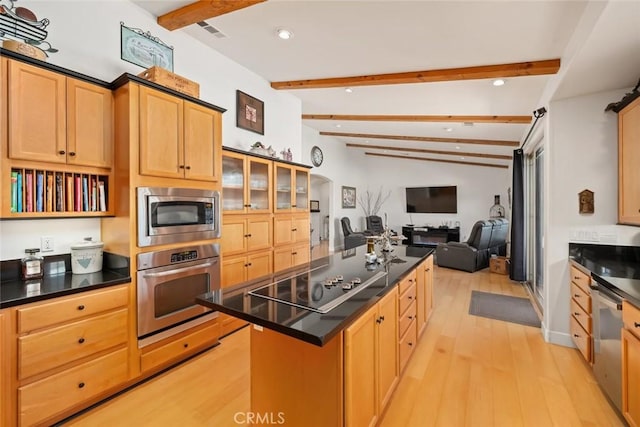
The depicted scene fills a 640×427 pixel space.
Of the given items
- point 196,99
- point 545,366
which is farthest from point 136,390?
point 545,366

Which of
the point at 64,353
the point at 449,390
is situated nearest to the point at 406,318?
the point at 449,390

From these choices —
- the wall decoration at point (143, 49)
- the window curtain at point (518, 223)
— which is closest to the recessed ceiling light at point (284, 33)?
the wall decoration at point (143, 49)

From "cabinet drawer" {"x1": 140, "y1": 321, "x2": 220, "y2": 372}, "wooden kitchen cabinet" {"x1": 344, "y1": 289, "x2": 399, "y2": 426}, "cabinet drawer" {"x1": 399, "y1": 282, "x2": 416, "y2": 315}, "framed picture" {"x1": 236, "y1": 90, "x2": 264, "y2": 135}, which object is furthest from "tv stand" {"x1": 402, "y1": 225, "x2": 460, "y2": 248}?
"wooden kitchen cabinet" {"x1": 344, "y1": 289, "x2": 399, "y2": 426}

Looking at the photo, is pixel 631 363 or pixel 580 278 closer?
pixel 631 363

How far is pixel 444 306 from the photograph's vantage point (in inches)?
158

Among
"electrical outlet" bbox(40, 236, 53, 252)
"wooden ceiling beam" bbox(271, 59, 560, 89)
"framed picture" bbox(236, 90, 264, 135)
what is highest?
"wooden ceiling beam" bbox(271, 59, 560, 89)

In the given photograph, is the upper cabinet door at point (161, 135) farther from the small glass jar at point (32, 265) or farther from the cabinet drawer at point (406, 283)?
the cabinet drawer at point (406, 283)

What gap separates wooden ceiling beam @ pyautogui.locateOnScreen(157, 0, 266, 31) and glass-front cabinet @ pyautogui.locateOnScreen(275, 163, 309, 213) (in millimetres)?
1699

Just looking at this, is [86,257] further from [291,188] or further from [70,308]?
[291,188]

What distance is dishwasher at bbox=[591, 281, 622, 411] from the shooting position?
72.8 inches

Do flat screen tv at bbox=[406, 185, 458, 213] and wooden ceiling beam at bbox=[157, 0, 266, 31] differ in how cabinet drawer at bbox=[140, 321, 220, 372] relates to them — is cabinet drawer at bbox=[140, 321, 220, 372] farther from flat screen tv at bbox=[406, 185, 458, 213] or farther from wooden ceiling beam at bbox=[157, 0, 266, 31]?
flat screen tv at bbox=[406, 185, 458, 213]

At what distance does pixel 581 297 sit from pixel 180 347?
3433mm

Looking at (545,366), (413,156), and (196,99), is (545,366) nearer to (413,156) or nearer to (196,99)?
(196,99)

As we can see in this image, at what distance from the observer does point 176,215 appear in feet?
8.12
